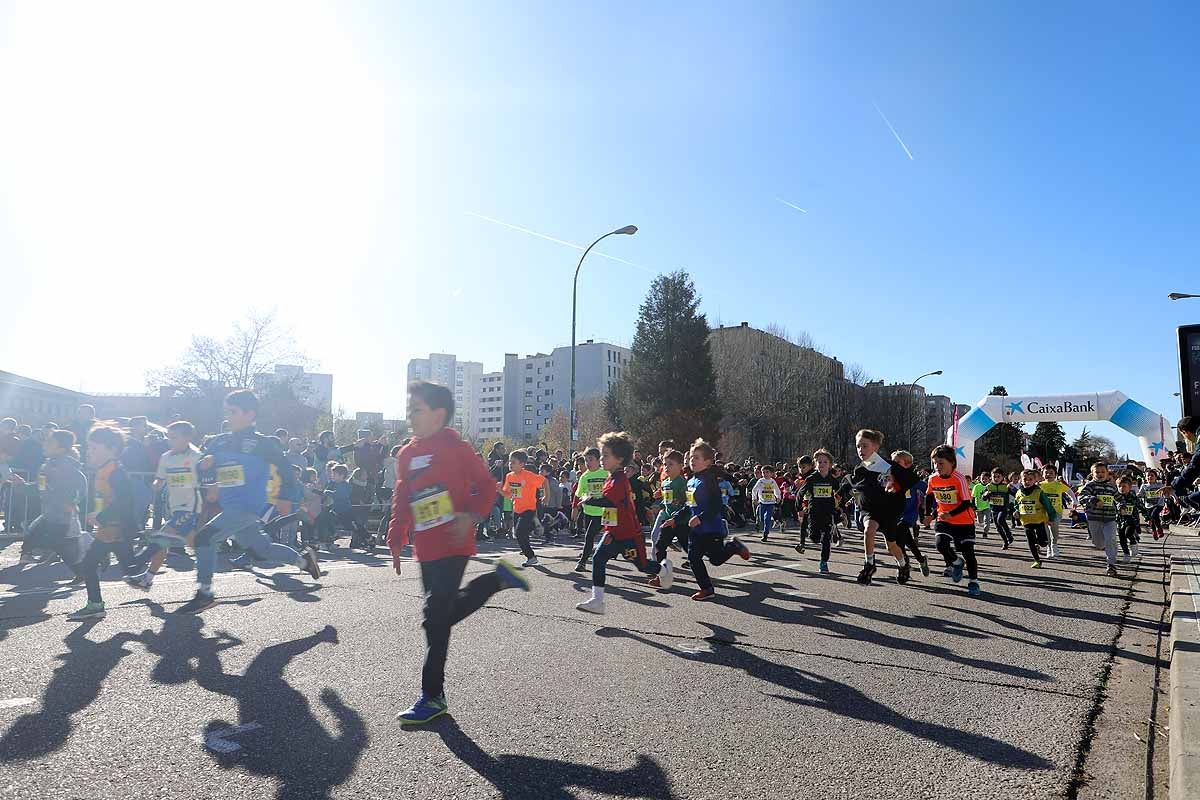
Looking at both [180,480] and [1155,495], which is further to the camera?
[1155,495]

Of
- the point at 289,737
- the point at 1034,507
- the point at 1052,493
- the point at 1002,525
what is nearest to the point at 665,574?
the point at 289,737

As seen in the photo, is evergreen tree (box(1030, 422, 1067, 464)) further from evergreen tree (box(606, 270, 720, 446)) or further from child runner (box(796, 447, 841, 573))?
child runner (box(796, 447, 841, 573))

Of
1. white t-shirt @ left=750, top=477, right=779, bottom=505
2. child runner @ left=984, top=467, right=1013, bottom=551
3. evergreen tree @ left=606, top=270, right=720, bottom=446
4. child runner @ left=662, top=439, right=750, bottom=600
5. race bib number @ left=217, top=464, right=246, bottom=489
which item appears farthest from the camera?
evergreen tree @ left=606, top=270, right=720, bottom=446

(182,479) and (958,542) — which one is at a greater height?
(182,479)

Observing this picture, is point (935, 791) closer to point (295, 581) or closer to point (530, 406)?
point (295, 581)

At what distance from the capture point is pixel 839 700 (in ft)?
16.2

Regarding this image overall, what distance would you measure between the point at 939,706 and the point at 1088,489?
9573 millimetres

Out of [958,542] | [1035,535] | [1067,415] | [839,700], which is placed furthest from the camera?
[1067,415]

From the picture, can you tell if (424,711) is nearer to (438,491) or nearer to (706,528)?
(438,491)

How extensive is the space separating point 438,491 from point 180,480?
17.5 ft

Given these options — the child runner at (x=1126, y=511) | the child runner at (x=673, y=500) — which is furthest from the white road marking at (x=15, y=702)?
the child runner at (x=1126, y=511)

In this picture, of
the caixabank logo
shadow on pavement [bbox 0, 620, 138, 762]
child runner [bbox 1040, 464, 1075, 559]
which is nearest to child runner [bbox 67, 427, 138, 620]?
shadow on pavement [bbox 0, 620, 138, 762]

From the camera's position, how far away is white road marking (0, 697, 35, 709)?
4465 mm

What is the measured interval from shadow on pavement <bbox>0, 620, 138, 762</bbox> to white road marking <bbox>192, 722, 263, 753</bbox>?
0.64 metres
